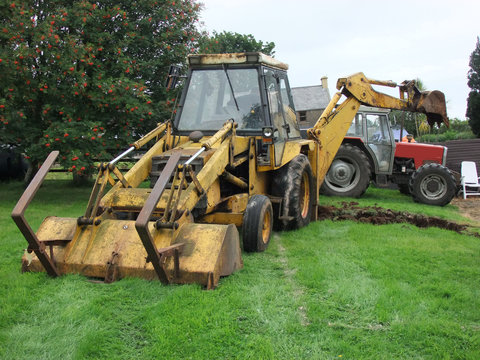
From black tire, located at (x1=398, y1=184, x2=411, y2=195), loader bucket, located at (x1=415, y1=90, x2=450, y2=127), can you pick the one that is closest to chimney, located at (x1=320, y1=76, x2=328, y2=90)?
black tire, located at (x1=398, y1=184, x2=411, y2=195)

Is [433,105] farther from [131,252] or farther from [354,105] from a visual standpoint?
[131,252]

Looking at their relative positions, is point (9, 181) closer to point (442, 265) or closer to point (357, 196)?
point (357, 196)

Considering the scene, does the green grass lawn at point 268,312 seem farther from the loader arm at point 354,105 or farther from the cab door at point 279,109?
the loader arm at point 354,105

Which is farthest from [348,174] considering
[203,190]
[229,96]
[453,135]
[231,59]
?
[453,135]

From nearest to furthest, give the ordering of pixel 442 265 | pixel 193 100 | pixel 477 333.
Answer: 1. pixel 477 333
2. pixel 442 265
3. pixel 193 100

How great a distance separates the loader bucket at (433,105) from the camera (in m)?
11.4

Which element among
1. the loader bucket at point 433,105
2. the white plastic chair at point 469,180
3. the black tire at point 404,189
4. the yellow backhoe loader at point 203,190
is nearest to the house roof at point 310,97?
the white plastic chair at point 469,180

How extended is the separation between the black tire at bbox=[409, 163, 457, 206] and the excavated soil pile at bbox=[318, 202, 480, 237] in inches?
87.4

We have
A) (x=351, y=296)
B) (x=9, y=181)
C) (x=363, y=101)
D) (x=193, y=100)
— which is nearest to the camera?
(x=351, y=296)

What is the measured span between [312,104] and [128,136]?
98.0 ft

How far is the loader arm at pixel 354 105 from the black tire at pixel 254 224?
312 centimetres

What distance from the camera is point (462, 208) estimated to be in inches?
492

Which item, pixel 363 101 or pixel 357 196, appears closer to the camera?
pixel 363 101

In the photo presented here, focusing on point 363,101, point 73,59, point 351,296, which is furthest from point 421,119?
point 351,296
